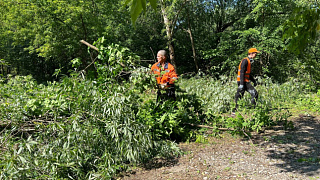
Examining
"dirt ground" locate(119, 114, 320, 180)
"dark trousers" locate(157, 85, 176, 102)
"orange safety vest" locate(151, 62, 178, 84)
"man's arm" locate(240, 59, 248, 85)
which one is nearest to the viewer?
"dirt ground" locate(119, 114, 320, 180)

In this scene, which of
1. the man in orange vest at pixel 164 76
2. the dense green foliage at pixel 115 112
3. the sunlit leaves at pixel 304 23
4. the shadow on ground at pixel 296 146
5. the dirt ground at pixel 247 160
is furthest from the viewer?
the man in orange vest at pixel 164 76

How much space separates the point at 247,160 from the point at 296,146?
1.16 m

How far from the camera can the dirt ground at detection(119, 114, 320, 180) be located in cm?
361

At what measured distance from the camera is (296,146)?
4543mm

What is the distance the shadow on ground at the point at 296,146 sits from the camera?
12.3 ft

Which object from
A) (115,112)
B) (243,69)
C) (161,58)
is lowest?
(115,112)

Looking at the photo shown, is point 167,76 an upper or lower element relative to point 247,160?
Answer: upper

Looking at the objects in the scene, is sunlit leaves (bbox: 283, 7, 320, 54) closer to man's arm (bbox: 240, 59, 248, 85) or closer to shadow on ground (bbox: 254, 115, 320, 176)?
shadow on ground (bbox: 254, 115, 320, 176)

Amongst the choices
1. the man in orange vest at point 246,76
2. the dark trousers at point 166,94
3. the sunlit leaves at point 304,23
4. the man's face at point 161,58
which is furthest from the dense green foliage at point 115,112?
the man's face at point 161,58

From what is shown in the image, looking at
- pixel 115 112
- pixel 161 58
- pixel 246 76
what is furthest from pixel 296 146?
pixel 115 112

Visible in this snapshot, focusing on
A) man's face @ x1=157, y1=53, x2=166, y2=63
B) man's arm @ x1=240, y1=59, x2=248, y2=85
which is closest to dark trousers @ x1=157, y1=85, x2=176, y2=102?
man's face @ x1=157, y1=53, x2=166, y2=63

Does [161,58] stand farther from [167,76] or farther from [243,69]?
[243,69]

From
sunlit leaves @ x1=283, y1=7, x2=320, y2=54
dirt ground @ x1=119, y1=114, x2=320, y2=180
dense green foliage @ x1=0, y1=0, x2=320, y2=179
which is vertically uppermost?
sunlit leaves @ x1=283, y1=7, x2=320, y2=54

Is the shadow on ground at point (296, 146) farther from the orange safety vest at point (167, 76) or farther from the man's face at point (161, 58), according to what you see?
the man's face at point (161, 58)
